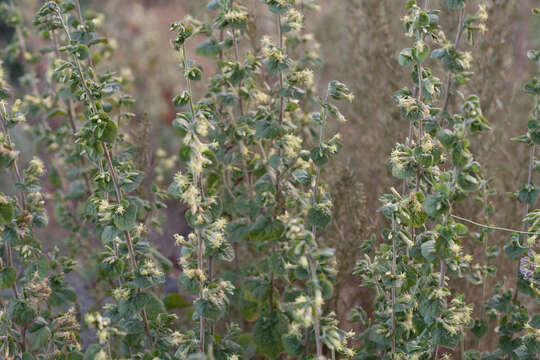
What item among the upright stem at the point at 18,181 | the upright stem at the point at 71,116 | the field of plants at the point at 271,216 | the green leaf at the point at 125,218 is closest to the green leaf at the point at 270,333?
the field of plants at the point at 271,216

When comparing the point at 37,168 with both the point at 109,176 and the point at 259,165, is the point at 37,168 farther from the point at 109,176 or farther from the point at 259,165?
the point at 259,165

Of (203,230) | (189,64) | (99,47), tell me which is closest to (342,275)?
(203,230)

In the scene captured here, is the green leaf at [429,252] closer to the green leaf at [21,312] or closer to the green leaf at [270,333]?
the green leaf at [270,333]

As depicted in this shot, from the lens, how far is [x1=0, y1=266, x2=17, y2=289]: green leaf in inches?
61.6

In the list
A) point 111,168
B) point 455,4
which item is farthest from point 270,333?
point 455,4

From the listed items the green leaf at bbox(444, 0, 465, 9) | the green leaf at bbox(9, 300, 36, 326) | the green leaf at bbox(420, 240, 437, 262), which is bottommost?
the green leaf at bbox(9, 300, 36, 326)

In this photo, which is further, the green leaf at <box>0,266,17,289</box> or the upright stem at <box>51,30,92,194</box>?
the upright stem at <box>51,30,92,194</box>

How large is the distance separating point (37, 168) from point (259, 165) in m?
0.72

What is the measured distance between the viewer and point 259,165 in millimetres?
1830

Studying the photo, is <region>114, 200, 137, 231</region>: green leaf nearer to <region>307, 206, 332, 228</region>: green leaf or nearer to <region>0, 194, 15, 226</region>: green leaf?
<region>0, 194, 15, 226</region>: green leaf

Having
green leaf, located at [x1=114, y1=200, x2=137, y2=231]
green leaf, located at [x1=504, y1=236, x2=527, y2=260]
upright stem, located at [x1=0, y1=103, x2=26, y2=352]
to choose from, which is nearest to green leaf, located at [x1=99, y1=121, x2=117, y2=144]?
green leaf, located at [x1=114, y1=200, x2=137, y2=231]

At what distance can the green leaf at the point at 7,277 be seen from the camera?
61.6 inches

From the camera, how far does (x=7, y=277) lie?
1.57m

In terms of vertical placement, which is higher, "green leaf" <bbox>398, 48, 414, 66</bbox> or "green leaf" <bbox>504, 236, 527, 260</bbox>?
"green leaf" <bbox>398, 48, 414, 66</bbox>
